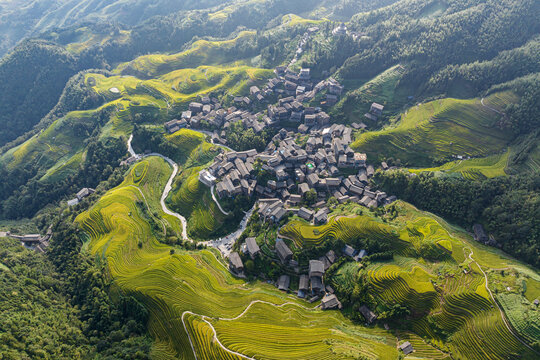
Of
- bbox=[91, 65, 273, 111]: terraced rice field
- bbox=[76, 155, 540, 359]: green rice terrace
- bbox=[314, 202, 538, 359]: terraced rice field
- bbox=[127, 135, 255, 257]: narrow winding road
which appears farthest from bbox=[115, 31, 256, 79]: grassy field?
bbox=[314, 202, 538, 359]: terraced rice field

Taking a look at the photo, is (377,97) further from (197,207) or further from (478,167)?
(197,207)

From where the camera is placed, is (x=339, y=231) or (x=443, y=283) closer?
(x=443, y=283)

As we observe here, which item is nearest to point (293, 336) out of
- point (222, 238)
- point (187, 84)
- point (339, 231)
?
point (339, 231)

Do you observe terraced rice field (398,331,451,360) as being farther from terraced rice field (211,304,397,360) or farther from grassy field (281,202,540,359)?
terraced rice field (211,304,397,360)

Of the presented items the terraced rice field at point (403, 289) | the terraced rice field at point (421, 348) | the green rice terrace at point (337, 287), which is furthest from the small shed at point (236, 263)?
the terraced rice field at point (421, 348)

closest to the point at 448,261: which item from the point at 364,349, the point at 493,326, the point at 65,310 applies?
the point at 493,326

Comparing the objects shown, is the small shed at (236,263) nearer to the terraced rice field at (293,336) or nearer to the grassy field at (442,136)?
the terraced rice field at (293,336)
